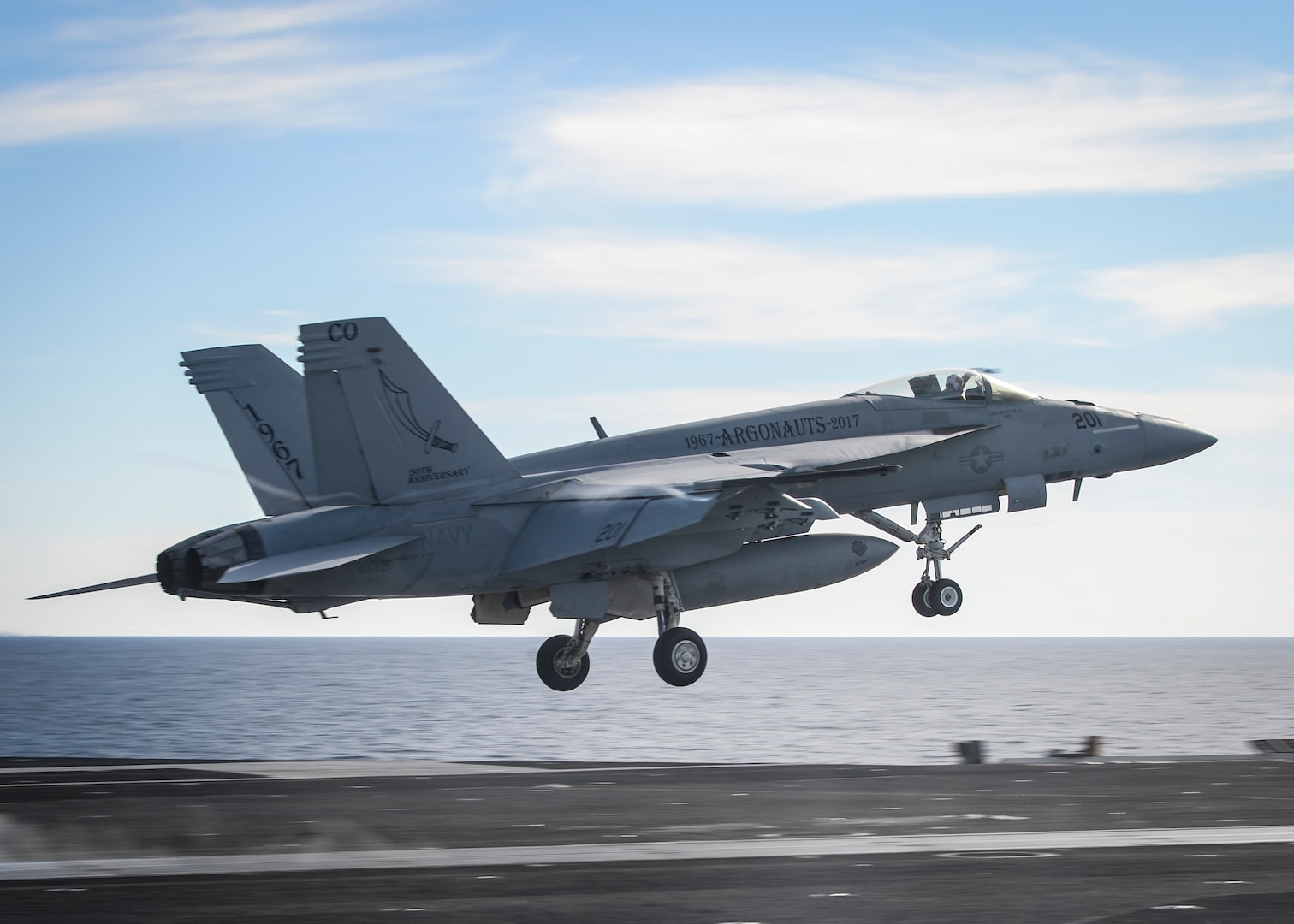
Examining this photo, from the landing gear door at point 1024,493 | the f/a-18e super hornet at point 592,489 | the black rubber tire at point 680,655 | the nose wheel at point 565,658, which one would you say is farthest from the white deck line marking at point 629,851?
the landing gear door at point 1024,493

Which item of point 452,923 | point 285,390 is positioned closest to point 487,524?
point 285,390

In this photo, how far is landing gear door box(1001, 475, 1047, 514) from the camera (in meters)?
24.7

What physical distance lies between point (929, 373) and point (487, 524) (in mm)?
8794

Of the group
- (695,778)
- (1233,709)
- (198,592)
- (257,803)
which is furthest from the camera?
(1233,709)

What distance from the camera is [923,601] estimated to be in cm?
2402

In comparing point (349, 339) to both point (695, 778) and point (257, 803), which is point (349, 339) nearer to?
point (257, 803)

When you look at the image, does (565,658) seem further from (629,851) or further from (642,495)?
(629,851)

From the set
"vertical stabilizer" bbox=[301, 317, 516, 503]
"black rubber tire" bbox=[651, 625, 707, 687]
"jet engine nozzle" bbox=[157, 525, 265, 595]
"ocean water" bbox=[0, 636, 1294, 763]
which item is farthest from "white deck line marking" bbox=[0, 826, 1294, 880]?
"ocean water" bbox=[0, 636, 1294, 763]

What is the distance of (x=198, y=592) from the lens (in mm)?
19406

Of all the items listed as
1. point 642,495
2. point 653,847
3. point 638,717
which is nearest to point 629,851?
point 653,847

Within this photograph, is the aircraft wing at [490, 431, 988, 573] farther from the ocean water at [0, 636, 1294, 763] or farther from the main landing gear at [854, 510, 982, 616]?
the ocean water at [0, 636, 1294, 763]

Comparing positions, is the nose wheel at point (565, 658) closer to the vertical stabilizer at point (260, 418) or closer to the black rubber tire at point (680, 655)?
the black rubber tire at point (680, 655)

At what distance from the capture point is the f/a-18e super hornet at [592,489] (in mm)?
20062

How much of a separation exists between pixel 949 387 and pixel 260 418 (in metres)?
12.1
